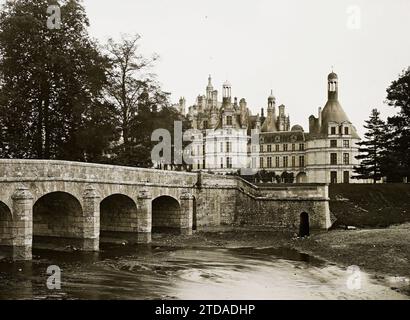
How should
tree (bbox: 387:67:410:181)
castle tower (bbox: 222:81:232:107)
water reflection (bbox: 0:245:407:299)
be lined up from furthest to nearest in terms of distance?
castle tower (bbox: 222:81:232:107), tree (bbox: 387:67:410:181), water reflection (bbox: 0:245:407:299)

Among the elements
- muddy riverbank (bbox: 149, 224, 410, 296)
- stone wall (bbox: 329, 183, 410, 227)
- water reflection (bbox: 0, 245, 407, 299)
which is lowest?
water reflection (bbox: 0, 245, 407, 299)

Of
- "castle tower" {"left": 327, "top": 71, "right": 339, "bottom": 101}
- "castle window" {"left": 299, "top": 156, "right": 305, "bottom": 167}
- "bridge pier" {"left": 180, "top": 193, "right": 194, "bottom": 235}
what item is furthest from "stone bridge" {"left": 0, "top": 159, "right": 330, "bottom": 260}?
"castle window" {"left": 299, "top": 156, "right": 305, "bottom": 167}

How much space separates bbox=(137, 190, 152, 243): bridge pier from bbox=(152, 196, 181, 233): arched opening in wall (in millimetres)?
4089

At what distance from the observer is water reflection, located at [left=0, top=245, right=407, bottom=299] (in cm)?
1789

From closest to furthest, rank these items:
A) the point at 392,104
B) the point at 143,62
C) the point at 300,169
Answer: the point at 143,62
the point at 392,104
the point at 300,169

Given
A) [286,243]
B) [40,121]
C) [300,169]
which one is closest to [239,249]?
[286,243]

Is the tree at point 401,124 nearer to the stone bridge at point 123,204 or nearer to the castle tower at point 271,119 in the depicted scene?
the stone bridge at point 123,204

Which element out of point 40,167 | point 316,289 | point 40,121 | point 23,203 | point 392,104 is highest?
point 392,104

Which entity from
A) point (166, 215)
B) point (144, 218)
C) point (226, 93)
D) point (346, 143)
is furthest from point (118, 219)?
point (226, 93)

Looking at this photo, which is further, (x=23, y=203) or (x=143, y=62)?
(x=143, y=62)

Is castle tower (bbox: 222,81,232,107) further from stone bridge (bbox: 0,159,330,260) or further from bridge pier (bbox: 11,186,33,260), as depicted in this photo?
bridge pier (bbox: 11,186,33,260)
